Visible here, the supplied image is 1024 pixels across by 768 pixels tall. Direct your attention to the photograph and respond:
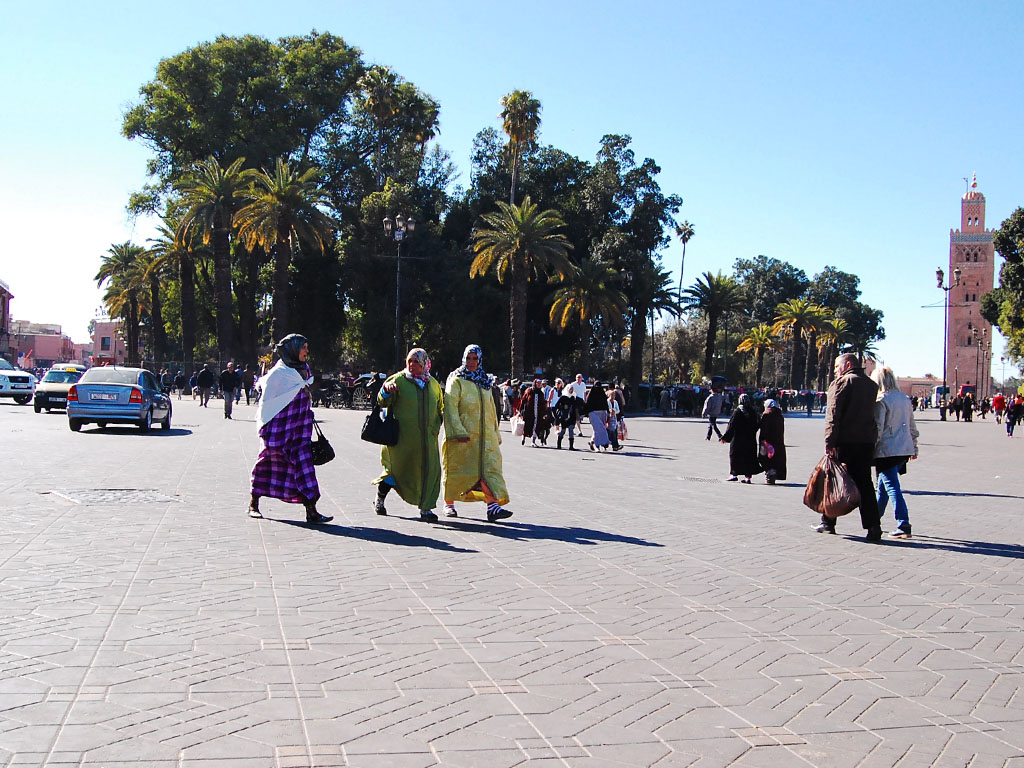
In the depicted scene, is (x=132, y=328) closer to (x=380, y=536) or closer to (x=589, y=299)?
(x=589, y=299)

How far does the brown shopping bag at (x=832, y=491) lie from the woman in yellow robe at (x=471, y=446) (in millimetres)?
2845

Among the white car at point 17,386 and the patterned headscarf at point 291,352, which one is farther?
the white car at point 17,386

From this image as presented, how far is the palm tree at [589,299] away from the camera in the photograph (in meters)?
51.6

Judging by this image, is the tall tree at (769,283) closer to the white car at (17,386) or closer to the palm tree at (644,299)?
the palm tree at (644,299)

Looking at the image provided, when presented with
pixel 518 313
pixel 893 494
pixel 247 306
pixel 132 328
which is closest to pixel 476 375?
pixel 893 494

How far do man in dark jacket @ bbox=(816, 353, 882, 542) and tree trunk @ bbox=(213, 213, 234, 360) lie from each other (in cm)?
4334

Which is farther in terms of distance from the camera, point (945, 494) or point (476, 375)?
point (945, 494)

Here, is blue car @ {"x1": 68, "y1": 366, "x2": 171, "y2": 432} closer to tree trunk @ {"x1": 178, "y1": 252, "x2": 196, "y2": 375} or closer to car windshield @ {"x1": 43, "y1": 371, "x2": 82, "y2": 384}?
car windshield @ {"x1": 43, "y1": 371, "x2": 82, "y2": 384}

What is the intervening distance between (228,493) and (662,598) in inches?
252

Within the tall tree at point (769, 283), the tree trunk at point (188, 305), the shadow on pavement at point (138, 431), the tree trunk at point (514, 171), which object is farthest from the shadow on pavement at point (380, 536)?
the tall tree at point (769, 283)

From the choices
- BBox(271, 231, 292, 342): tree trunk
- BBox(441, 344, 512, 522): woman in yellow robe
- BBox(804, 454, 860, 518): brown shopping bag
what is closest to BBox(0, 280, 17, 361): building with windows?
BBox(271, 231, 292, 342): tree trunk

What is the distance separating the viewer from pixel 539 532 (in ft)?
29.3

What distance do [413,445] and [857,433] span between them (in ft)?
13.3

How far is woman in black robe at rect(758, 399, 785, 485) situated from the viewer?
1512 centimetres
